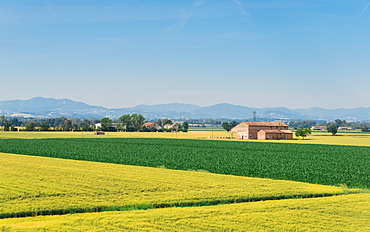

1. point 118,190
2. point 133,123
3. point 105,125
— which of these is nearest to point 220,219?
point 118,190

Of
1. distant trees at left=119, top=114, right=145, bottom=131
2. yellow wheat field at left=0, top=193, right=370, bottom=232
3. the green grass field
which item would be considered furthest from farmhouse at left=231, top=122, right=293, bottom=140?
yellow wheat field at left=0, top=193, right=370, bottom=232

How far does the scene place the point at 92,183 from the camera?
24.4 m

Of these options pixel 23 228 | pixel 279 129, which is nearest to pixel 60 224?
pixel 23 228

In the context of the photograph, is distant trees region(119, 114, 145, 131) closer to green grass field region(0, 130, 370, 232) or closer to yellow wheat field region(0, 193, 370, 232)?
green grass field region(0, 130, 370, 232)

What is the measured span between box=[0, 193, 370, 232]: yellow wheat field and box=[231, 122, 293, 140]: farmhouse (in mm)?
84019

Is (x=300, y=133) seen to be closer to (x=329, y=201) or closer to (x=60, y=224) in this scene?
(x=329, y=201)

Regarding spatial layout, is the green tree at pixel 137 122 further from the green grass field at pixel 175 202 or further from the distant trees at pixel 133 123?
the green grass field at pixel 175 202

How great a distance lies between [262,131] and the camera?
102500 millimetres

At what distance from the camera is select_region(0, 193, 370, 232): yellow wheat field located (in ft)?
49.6

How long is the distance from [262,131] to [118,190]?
83.4 metres

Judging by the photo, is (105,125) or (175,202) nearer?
(175,202)

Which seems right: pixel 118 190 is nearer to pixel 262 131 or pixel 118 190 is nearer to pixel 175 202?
pixel 175 202

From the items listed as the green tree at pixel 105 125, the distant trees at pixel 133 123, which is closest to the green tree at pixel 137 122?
the distant trees at pixel 133 123

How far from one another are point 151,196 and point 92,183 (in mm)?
5237
